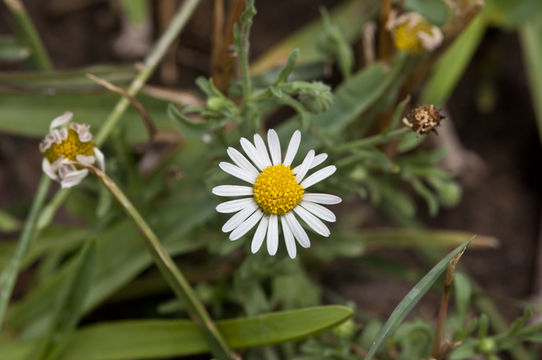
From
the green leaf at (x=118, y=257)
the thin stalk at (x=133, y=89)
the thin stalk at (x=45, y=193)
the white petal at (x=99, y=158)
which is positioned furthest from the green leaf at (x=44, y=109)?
the white petal at (x=99, y=158)

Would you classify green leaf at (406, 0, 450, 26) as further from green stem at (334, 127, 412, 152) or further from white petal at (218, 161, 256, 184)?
white petal at (218, 161, 256, 184)

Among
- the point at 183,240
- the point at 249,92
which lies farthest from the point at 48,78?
the point at 249,92

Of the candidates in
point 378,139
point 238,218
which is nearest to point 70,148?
point 238,218

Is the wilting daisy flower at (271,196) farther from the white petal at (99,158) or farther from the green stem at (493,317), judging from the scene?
the green stem at (493,317)

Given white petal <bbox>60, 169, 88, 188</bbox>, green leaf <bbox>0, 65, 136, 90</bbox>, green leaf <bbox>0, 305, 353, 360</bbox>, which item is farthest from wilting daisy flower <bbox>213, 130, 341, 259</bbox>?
green leaf <bbox>0, 65, 136, 90</bbox>

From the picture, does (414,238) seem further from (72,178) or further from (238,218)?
(72,178)

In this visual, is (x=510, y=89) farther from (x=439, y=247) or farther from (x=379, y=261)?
(x=379, y=261)

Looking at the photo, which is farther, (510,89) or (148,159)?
(510,89)
